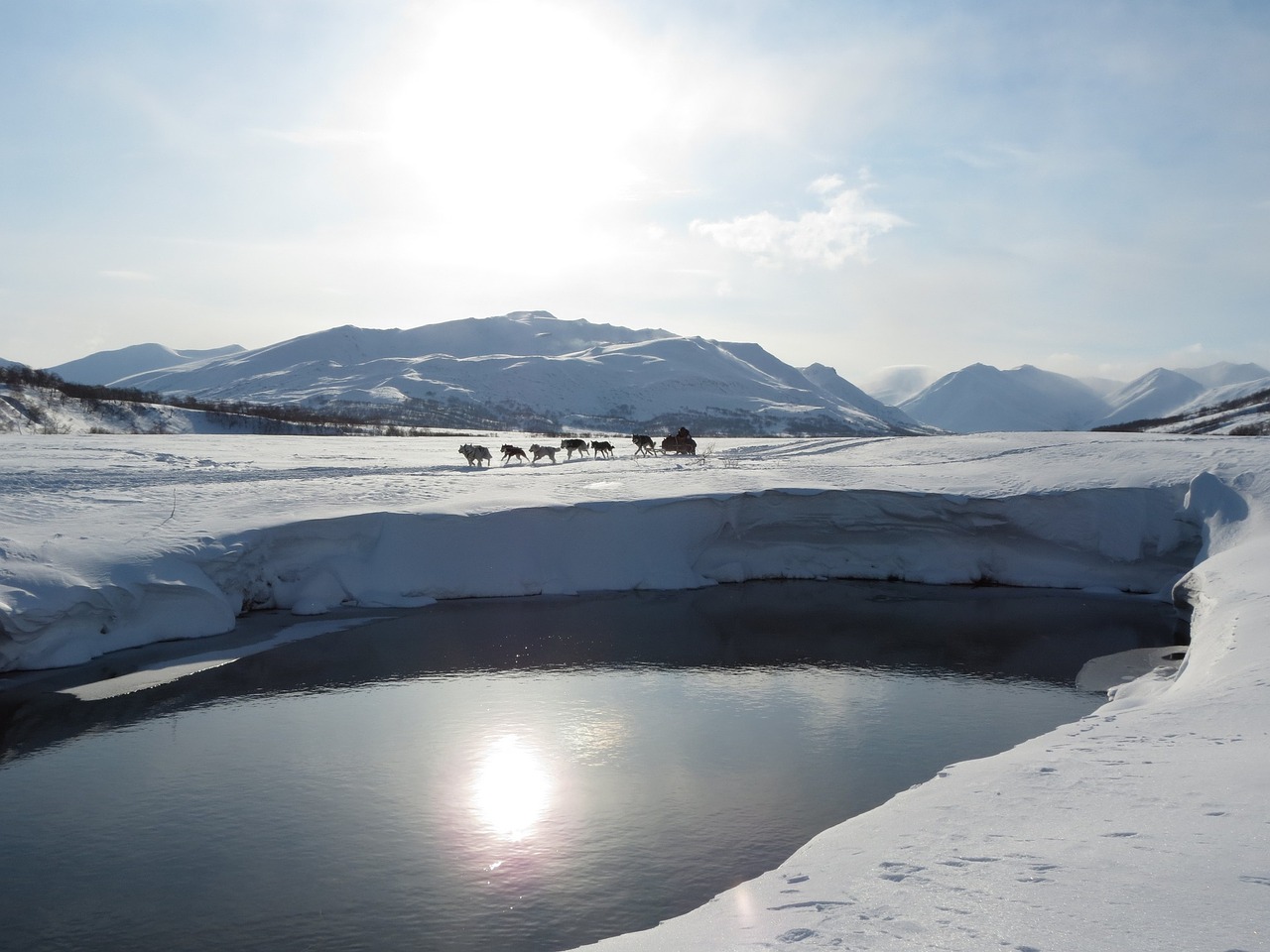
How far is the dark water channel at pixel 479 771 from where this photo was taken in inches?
319

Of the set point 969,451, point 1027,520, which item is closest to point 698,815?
point 1027,520

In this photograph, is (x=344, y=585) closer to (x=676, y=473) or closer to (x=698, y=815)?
(x=676, y=473)

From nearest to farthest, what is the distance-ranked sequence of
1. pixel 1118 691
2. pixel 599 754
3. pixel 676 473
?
1. pixel 599 754
2. pixel 1118 691
3. pixel 676 473

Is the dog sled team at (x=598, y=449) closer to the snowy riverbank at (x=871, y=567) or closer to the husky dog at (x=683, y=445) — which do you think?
the husky dog at (x=683, y=445)

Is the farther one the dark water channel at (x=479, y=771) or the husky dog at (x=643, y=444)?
the husky dog at (x=643, y=444)

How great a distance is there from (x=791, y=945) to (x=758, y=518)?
21.2 m

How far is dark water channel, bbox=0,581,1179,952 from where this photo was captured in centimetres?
810

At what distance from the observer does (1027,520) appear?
25969 millimetres

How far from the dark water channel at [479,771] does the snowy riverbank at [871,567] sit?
172 centimetres

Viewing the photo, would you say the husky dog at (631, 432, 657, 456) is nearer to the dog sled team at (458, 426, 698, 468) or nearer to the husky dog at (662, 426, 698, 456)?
the dog sled team at (458, 426, 698, 468)

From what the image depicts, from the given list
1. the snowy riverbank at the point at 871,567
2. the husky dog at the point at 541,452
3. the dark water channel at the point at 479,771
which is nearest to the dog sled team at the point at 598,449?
the husky dog at the point at 541,452

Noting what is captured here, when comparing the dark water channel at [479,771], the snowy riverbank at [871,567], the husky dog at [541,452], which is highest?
the husky dog at [541,452]

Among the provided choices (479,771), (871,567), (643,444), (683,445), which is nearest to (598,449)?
(643,444)

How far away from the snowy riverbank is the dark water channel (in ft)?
5.65
